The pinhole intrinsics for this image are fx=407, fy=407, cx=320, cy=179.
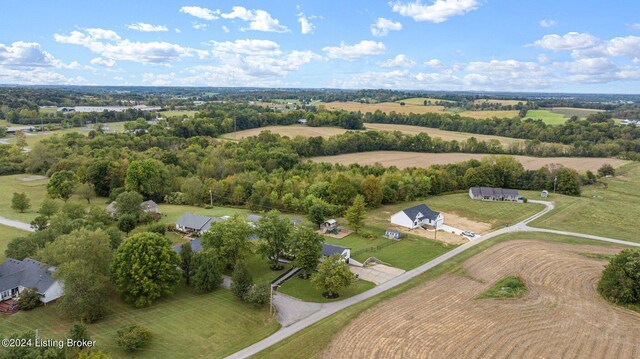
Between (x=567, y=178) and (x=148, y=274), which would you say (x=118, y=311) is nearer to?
(x=148, y=274)

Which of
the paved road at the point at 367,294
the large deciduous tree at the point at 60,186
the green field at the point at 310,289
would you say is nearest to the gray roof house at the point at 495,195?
the paved road at the point at 367,294

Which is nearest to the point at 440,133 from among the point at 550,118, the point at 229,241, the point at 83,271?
the point at 550,118

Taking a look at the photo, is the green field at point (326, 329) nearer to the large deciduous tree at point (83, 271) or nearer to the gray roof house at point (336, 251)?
the gray roof house at point (336, 251)

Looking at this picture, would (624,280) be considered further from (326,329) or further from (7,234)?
(7,234)

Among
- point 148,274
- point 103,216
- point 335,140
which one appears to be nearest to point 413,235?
point 148,274

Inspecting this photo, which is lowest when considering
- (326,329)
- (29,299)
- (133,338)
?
(326,329)
